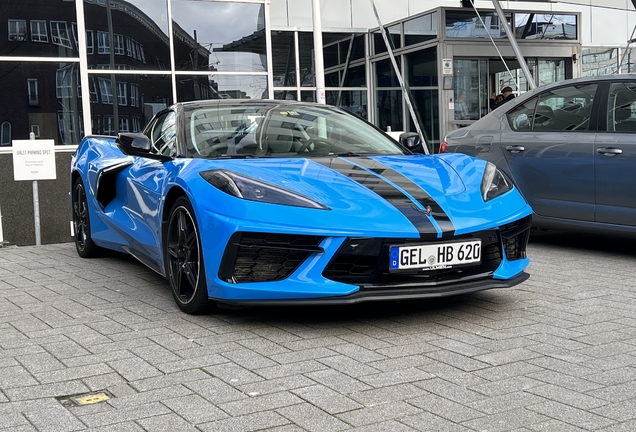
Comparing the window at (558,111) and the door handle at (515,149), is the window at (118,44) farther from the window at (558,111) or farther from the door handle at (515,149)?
the door handle at (515,149)

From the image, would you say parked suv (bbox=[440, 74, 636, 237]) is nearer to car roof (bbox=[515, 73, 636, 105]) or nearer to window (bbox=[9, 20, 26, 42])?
car roof (bbox=[515, 73, 636, 105])

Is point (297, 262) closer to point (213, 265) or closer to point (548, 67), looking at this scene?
point (213, 265)

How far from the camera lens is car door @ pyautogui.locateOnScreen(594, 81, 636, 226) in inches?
244

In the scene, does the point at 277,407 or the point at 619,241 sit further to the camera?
the point at 619,241

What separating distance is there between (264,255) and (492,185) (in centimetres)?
152

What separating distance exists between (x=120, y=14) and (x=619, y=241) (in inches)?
301

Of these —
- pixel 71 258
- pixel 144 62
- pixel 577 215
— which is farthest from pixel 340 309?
pixel 144 62

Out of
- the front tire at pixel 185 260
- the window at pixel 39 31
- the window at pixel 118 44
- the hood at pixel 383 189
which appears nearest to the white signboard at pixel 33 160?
the window at pixel 39 31

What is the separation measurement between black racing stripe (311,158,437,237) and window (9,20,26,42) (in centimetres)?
684

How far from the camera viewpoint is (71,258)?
7.54 metres

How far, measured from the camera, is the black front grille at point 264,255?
4.16m

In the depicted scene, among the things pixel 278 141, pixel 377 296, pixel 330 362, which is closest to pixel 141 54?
pixel 278 141

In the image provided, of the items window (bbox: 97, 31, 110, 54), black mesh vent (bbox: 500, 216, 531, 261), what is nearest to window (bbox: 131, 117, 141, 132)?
window (bbox: 97, 31, 110, 54)

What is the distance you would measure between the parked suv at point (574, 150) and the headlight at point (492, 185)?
171cm
